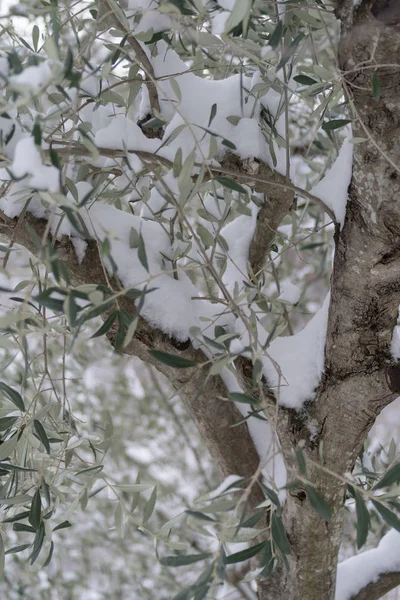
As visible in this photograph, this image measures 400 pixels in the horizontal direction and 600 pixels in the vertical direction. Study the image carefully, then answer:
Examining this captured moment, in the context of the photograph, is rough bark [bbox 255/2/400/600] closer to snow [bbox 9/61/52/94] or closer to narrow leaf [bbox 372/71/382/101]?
narrow leaf [bbox 372/71/382/101]

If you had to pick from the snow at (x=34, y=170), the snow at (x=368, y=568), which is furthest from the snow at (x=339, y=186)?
the snow at (x=368, y=568)

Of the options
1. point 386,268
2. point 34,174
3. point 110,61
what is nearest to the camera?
point 34,174

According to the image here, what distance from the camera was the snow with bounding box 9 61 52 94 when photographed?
0.40 meters

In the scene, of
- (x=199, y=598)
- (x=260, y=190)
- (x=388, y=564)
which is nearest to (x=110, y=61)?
(x=260, y=190)

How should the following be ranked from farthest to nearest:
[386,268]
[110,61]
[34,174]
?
[386,268] → [110,61] → [34,174]

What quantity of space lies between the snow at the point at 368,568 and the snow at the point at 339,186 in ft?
2.32

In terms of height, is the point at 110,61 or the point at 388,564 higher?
the point at 110,61

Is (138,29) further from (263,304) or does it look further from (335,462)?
(335,462)

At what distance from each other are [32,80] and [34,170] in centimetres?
6

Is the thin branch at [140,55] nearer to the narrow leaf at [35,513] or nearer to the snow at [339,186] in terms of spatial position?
the snow at [339,186]

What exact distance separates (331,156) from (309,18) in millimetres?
415

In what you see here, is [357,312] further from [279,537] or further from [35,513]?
[35,513]

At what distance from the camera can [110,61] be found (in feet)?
1.77

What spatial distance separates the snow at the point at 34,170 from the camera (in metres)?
0.42
